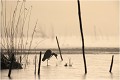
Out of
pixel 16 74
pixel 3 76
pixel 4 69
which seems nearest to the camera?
pixel 3 76

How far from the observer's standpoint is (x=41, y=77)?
50.4 feet

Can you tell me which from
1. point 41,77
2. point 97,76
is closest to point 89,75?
point 97,76

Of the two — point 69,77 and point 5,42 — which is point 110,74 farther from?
point 5,42

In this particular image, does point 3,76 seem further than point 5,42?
No

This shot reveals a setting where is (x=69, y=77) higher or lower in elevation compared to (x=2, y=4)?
lower

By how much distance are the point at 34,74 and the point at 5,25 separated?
6.04ft

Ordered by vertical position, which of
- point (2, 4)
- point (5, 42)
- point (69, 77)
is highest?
point (2, 4)

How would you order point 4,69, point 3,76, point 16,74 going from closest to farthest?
point 3,76 < point 16,74 < point 4,69

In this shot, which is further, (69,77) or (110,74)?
(110,74)

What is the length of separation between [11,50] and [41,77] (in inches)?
90.1

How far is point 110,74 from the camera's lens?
1648 centimetres

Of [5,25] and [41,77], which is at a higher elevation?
[5,25]

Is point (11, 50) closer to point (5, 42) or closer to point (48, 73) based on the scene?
point (5, 42)

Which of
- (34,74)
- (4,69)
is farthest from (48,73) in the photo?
(4,69)
